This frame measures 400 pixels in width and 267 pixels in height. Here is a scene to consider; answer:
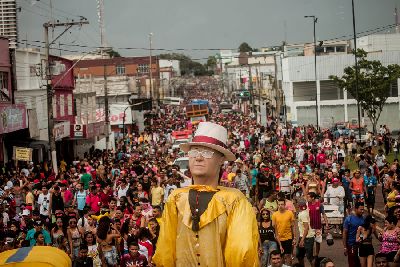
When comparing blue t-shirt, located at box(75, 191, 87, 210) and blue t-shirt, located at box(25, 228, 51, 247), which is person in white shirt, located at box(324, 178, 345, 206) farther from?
blue t-shirt, located at box(25, 228, 51, 247)

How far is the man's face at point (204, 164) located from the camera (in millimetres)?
7207

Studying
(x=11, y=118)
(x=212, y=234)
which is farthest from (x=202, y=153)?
(x=11, y=118)

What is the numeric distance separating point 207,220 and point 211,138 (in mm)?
681

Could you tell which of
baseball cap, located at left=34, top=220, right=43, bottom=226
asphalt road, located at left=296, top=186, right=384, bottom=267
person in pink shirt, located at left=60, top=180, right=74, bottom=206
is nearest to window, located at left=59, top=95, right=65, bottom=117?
person in pink shirt, located at left=60, top=180, right=74, bottom=206

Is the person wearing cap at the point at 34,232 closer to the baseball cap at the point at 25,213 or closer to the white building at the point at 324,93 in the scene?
the baseball cap at the point at 25,213

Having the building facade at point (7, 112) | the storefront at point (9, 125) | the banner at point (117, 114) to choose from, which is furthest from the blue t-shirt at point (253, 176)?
the banner at point (117, 114)

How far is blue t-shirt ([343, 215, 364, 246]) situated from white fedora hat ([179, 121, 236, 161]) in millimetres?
8174

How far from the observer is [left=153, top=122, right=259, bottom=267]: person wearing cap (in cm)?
687

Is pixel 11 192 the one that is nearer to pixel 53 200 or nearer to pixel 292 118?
pixel 53 200

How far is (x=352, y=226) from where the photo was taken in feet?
49.8

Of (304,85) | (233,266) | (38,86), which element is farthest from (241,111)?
(233,266)

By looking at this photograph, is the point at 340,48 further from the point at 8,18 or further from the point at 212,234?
the point at 212,234

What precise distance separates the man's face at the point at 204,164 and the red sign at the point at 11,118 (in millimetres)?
28663

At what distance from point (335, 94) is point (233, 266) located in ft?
235
